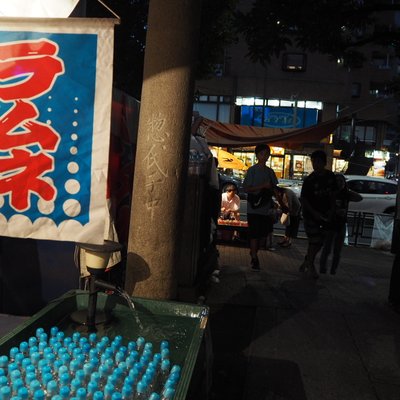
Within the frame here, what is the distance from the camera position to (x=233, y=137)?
369 inches

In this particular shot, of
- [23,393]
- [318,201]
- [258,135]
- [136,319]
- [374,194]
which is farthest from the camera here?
[374,194]

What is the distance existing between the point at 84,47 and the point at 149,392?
1.79 metres

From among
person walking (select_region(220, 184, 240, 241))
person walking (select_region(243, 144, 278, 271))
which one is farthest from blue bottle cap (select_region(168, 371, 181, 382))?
person walking (select_region(220, 184, 240, 241))

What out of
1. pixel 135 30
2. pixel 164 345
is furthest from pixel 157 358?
pixel 135 30

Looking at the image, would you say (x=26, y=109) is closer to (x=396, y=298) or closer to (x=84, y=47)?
(x=84, y=47)

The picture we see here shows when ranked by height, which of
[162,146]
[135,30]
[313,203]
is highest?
[135,30]

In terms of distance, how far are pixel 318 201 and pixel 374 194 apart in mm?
12847

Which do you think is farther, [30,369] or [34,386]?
[30,369]

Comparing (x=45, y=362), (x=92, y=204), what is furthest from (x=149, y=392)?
(x=92, y=204)

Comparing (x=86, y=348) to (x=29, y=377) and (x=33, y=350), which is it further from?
(x=29, y=377)

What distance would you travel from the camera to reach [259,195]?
669cm

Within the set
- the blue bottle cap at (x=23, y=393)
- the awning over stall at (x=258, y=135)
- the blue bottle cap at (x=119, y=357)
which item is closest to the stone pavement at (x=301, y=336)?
the blue bottle cap at (x=119, y=357)

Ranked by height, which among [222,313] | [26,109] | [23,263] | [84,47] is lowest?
[222,313]

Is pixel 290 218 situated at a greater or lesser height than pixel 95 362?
lesser
